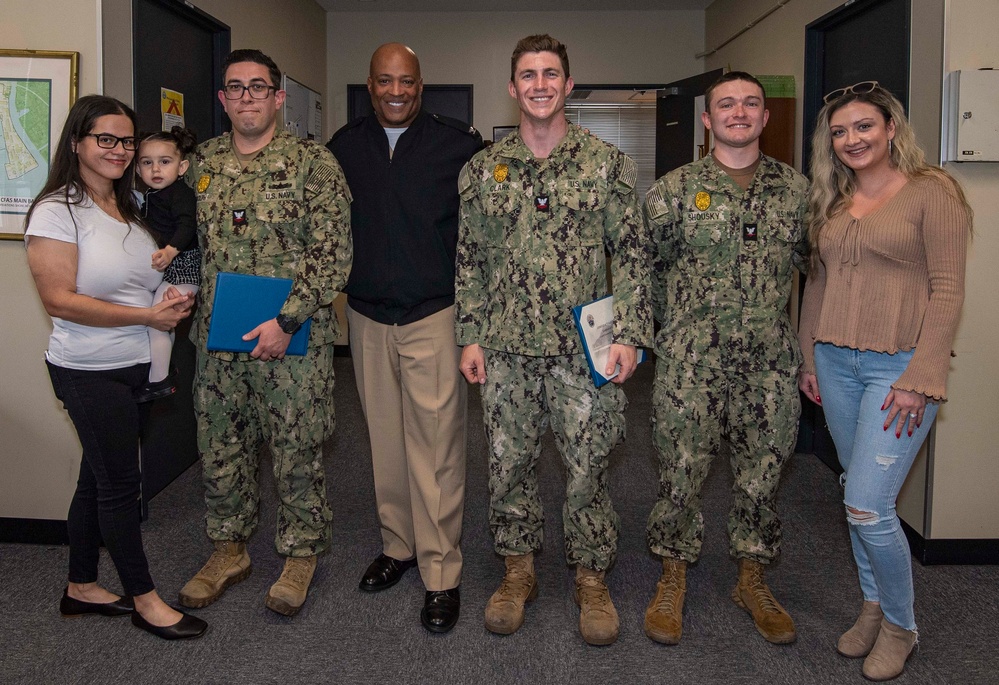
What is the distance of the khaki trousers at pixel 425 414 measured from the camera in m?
2.46

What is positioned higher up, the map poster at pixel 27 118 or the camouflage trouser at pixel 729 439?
the map poster at pixel 27 118

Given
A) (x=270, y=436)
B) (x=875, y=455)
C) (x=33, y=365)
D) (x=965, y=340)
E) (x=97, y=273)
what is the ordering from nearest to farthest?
(x=875, y=455), (x=97, y=273), (x=270, y=436), (x=965, y=340), (x=33, y=365)

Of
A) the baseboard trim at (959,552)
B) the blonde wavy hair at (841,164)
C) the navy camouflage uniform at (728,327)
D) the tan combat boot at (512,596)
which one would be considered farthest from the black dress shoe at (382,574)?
the baseboard trim at (959,552)

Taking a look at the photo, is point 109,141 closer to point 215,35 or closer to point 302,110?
point 215,35

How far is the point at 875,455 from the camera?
6.68 feet

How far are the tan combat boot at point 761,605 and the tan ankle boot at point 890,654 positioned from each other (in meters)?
0.22

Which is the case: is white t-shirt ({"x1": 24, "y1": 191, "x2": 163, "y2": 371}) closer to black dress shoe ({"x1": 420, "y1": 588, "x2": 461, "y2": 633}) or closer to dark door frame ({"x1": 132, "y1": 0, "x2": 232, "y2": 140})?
black dress shoe ({"x1": 420, "y1": 588, "x2": 461, "y2": 633})

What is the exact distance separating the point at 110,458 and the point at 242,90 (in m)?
1.05

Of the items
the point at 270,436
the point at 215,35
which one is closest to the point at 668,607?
the point at 270,436

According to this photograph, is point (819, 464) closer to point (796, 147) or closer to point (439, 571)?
point (796, 147)

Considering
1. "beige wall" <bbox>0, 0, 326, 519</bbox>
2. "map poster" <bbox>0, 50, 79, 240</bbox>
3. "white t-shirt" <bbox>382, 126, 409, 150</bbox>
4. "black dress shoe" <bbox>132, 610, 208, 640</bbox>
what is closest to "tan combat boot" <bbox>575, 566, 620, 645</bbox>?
"black dress shoe" <bbox>132, 610, 208, 640</bbox>

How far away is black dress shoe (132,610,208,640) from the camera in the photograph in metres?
2.33

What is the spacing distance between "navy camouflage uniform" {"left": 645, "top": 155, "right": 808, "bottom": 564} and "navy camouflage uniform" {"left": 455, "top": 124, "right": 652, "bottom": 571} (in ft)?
0.38

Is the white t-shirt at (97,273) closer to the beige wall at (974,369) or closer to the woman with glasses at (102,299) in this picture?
the woman with glasses at (102,299)
